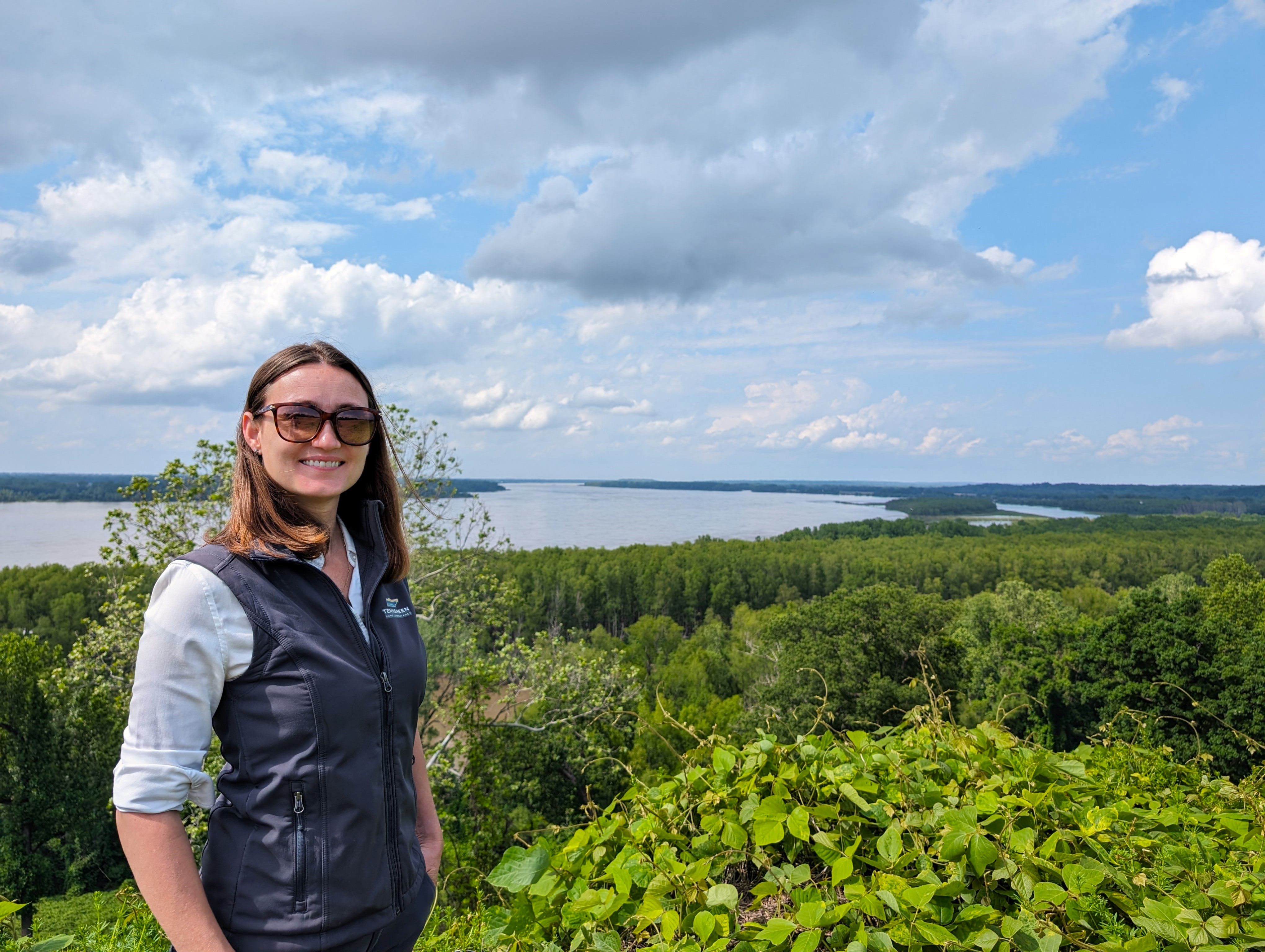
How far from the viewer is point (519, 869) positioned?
178 centimetres

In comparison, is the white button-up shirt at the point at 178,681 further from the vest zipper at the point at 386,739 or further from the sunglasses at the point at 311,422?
the sunglasses at the point at 311,422

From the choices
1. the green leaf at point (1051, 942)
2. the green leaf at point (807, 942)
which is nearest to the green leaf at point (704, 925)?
the green leaf at point (807, 942)

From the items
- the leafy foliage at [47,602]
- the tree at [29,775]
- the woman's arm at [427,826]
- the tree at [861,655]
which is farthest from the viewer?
the leafy foliage at [47,602]

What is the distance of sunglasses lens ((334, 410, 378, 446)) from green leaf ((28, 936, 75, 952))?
4.04 feet

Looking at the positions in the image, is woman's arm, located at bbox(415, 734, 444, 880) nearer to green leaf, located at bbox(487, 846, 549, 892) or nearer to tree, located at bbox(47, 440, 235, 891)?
green leaf, located at bbox(487, 846, 549, 892)

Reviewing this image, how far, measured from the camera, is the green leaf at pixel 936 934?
1.33m

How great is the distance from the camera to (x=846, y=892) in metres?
1.49

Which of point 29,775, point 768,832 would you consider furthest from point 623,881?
point 29,775

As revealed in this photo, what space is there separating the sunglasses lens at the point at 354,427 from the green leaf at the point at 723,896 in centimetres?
134

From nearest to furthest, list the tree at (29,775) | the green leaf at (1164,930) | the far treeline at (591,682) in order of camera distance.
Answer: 1. the green leaf at (1164,930)
2. the far treeline at (591,682)
3. the tree at (29,775)

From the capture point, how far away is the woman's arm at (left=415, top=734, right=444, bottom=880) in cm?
191

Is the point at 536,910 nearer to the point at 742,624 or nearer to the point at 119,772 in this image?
the point at 119,772

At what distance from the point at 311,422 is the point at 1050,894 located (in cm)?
192

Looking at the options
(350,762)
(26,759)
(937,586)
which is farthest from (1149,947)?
(937,586)
